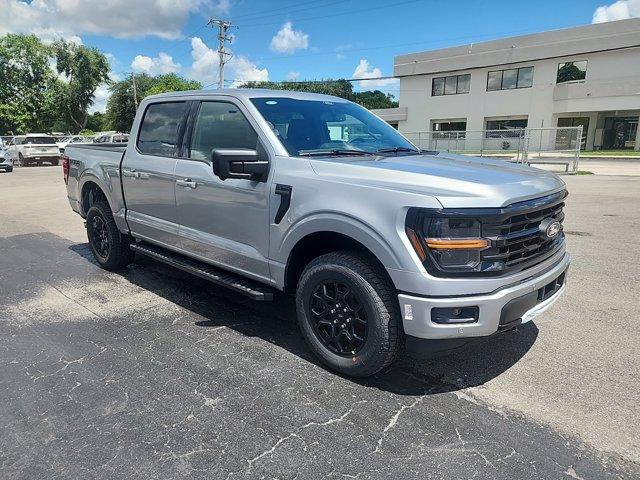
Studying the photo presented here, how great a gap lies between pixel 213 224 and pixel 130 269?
2.52 metres

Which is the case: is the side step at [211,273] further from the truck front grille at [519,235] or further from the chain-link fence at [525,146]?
the chain-link fence at [525,146]

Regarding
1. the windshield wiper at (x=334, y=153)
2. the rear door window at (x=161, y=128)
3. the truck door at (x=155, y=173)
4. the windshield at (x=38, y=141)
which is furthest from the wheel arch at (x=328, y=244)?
the windshield at (x=38, y=141)

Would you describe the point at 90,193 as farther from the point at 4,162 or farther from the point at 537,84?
the point at 537,84

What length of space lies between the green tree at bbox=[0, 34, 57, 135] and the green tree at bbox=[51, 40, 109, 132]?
280 cm

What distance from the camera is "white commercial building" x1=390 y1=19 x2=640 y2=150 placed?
33406mm

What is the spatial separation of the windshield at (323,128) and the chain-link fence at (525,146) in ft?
58.3

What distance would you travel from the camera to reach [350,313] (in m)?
3.33

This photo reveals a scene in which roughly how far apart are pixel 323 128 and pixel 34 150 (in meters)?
27.5

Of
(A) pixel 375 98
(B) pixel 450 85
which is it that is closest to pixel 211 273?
(B) pixel 450 85

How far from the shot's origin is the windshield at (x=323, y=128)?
3928 millimetres

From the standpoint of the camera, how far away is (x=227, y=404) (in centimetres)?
311

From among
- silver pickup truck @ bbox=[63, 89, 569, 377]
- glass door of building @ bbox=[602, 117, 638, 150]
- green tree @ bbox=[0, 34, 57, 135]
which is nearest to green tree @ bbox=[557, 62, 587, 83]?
glass door of building @ bbox=[602, 117, 638, 150]

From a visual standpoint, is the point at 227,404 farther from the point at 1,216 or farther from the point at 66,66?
the point at 66,66

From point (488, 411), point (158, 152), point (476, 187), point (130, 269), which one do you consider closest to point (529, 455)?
point (488, 411)
